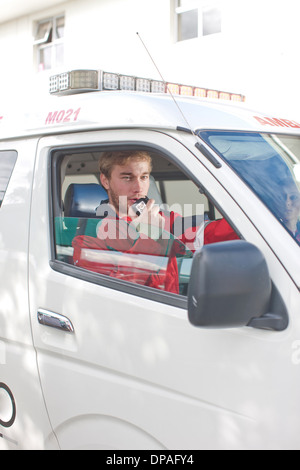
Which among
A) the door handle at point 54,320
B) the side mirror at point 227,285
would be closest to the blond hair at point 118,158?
the door handle at point 54,320

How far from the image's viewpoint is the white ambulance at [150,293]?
5.31 ft

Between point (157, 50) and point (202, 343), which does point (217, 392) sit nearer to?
point (202, 343)

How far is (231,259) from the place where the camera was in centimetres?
149

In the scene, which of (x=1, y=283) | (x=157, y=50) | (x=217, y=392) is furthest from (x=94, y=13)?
(x=217, y=392)

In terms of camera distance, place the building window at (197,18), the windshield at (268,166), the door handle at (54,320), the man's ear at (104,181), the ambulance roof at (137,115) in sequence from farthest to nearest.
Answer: the building window at (197,18) < the man's ear at (104,181) < the door handle at (54,320) < the ambulance roof at (137,115) < the windshield at (268,166)

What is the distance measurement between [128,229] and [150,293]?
40 cm

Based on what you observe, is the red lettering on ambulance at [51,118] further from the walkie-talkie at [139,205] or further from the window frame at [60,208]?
the walkie-talkie at [139,205]

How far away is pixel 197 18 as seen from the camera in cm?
1142

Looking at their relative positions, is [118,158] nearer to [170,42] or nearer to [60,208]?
[60,208]

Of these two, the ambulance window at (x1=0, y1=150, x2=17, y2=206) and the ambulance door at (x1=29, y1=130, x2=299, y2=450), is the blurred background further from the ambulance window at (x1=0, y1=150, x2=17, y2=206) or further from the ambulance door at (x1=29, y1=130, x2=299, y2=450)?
the ambulance door at (x1=29, y1=130, x2=299, y2=450)

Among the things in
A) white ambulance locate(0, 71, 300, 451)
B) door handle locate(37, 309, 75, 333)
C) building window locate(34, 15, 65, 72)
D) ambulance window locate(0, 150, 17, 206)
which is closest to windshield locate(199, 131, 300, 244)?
white ambulance locate(0, 71, 300, 451)

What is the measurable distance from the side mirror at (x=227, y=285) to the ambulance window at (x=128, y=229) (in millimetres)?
378

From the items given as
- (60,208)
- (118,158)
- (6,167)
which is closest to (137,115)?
(118,158)
